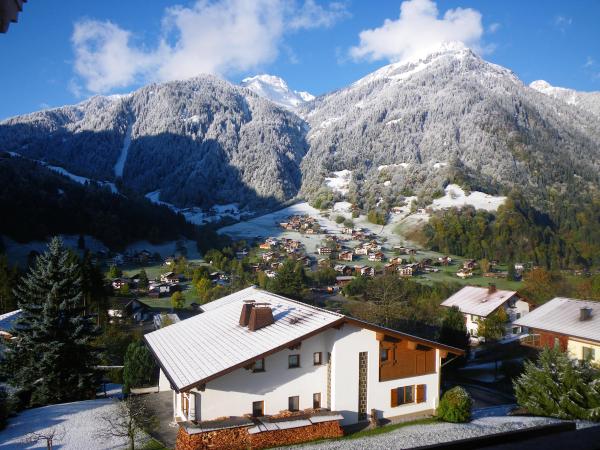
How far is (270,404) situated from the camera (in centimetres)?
1569

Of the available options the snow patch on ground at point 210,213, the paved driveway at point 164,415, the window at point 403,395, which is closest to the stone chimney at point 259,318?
the paved driveway at point 164,415

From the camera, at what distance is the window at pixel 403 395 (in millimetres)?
17438

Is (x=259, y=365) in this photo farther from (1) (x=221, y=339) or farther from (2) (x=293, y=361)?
(1) (x=221, y=339)

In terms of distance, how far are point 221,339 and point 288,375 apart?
112 inches

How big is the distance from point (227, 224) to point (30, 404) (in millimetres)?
128210

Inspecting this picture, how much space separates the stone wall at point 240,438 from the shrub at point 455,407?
4.93 metres

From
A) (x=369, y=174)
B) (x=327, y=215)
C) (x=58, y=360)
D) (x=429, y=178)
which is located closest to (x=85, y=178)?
(x=327, y=215)

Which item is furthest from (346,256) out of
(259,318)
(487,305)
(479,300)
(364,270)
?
(259,318)

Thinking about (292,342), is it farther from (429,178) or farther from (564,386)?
(429,178)

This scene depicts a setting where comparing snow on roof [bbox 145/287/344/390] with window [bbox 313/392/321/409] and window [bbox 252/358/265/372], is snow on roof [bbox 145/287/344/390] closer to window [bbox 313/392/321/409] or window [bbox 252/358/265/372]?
window [bbox 252/358/265/372]

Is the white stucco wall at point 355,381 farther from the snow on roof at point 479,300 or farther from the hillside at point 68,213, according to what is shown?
the hillside at point 68,213

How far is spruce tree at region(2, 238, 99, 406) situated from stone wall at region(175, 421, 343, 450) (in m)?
10.9

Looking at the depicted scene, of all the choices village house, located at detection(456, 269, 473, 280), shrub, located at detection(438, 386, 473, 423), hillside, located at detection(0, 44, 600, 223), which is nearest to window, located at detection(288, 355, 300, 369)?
shrub, located at detection(438, 386, 473, 423)

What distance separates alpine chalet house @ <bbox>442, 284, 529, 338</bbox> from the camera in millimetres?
41938
